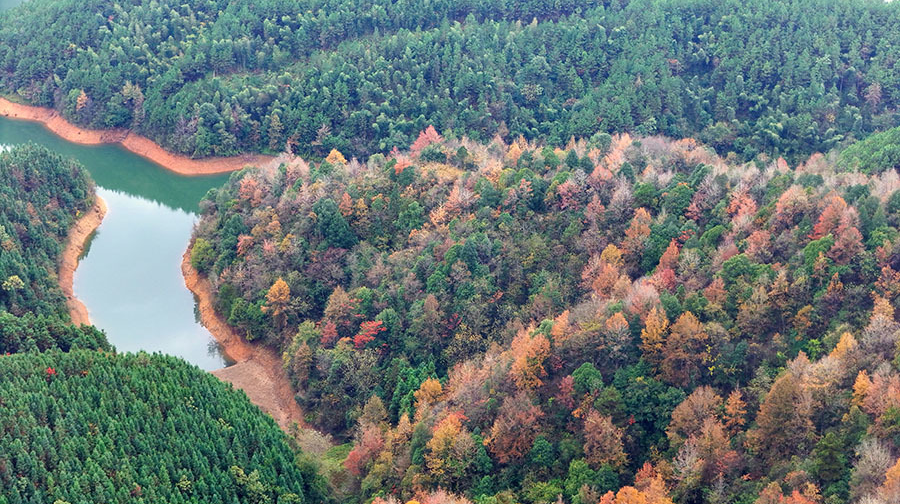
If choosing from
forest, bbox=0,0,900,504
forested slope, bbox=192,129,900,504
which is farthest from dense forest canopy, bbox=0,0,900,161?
forested slope, bbox=192,129,900,504

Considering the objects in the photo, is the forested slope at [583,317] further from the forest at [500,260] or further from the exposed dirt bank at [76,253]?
the exposed dirt bank at [76,253]

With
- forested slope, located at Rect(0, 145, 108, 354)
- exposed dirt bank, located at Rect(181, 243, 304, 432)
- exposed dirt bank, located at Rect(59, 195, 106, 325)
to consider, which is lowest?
exposed dirt bank, located at Rect(181, 243, 304, 432)

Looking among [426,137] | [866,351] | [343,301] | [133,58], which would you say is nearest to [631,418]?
[866,351]

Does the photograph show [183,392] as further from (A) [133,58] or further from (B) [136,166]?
(A) [133,58]

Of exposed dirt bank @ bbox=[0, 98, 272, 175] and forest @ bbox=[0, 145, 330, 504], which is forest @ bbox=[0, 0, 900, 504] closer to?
forest @ bbox=[0, 145, 330, 504]

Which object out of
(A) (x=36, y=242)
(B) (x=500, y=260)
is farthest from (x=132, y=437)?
(A) (x=36, y=242)
